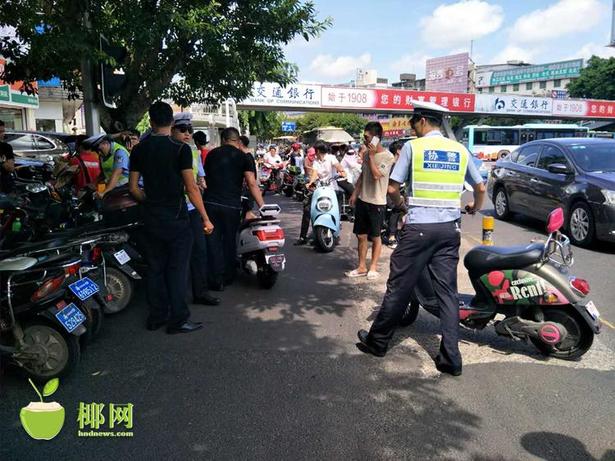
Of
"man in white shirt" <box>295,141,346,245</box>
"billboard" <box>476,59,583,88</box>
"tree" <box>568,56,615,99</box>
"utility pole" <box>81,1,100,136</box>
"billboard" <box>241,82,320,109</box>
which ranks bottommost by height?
"man in white shirt" <box>295,141,346,245</box>

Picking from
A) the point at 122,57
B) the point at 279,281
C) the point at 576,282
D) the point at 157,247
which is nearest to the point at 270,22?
the point at 122,57

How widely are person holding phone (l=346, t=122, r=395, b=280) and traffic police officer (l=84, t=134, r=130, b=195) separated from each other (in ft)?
8.61

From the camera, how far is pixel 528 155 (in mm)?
9617

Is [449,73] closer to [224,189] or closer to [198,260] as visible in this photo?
[224,189]

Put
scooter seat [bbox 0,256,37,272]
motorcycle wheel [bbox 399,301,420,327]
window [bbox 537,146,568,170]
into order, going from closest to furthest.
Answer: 1. scooter seat [bbox 0,256,37,272]
2. motorcycle wheel [bbox 399,301,420,327]
3. window [bbox 537,146,568,170]

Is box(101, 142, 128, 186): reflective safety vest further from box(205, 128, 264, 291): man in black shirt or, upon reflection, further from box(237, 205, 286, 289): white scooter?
box(237, 205, 286, 289): white scooter

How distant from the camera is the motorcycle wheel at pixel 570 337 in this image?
12.2 ft

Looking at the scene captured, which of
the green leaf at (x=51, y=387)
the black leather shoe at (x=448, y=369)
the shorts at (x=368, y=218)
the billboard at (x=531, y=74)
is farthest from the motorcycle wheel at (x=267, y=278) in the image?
the billboard at (x=531, y=74)

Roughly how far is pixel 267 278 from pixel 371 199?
4.95 ft

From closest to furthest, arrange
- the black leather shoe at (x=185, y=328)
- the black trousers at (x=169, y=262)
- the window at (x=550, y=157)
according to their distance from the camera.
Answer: the black trousers at (x=169, y=262) < the black leather shoe at (x=185, y=328) < the window at (x=550, y=157)

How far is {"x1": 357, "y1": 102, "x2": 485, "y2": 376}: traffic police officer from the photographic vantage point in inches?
141

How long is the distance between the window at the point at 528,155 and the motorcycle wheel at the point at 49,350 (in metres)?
8.26

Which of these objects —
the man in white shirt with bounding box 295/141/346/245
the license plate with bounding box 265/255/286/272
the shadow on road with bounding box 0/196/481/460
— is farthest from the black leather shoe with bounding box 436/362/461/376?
the man in white shirt with bounding box 295/141/346/245

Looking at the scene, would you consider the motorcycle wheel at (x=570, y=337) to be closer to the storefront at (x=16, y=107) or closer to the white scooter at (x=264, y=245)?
the white scooter at (x=264, y=245)
